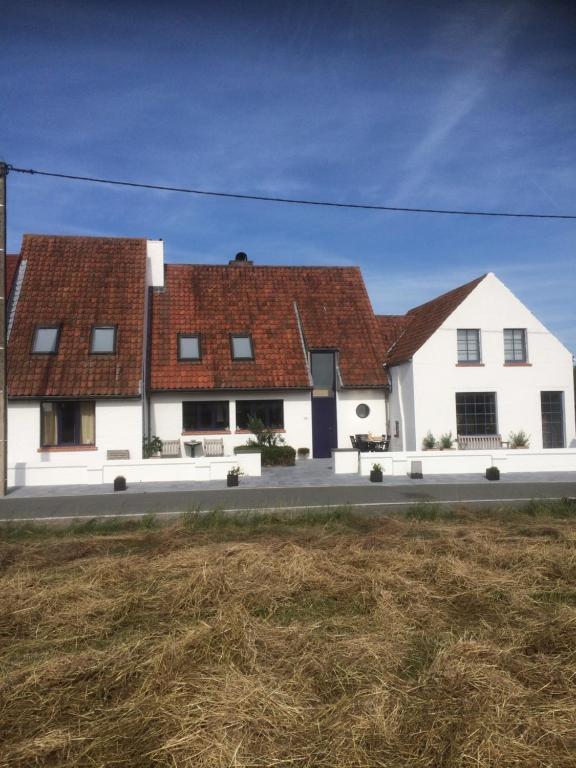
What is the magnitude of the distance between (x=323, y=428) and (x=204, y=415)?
A: 4832mm

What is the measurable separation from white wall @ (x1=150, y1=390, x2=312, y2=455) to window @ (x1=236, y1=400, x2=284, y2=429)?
0.20 meters

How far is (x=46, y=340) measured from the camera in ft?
70.3

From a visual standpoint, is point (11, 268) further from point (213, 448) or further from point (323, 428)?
point (323, 428)


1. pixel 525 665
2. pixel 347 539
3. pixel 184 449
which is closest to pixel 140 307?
pixel 184 449

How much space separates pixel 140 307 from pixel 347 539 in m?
16.0

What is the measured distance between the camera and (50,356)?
21.0 metres

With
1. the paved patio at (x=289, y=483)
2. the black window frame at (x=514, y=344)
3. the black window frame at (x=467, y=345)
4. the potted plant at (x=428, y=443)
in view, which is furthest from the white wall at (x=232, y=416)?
the black window frame at (x=514, y=344)

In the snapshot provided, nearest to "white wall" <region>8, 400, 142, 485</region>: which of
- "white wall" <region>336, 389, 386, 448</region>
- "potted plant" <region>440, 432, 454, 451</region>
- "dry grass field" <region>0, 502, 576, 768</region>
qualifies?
"white wall" <region>336, 389, 386, 448</region>

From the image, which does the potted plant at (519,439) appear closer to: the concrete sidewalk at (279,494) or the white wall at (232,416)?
the concrete sidewalk at (279,494)

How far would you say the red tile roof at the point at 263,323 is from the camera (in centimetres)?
2338

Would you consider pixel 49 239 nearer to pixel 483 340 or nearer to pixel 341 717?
pixel 483 340

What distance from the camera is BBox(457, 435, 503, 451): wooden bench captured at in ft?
73.3

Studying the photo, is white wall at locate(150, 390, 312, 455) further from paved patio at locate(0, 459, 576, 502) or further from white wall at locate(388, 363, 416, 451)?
paved patio at locate(0, 459, 576, 502)

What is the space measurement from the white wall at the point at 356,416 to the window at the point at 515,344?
16.8ft
